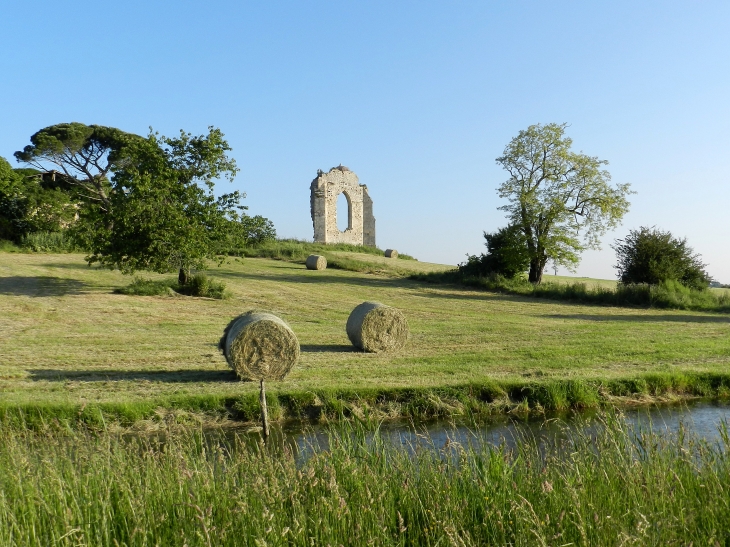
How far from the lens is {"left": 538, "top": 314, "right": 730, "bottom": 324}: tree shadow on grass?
24688 millimetres

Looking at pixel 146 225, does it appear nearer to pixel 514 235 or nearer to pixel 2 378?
pixel 2 378

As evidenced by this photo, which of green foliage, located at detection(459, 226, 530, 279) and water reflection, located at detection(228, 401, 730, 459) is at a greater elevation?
green foliage, located at detection(459, 226, 530, 279)

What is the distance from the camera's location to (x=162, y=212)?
957 inches

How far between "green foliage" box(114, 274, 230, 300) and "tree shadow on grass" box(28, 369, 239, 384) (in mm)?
12724

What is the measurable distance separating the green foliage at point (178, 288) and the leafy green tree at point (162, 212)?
2.52 ft

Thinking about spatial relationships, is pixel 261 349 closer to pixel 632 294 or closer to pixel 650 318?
pixel 650 318

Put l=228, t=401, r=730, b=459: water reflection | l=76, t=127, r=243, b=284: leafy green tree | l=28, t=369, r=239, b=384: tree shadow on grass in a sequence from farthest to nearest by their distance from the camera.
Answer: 1. l=76, t=127, r=243, b=284: leafy green tree
2. l=28, t=369, r=239, b=384: tree shadow on grass
3. l=228, t=401, r=730, b=459: water reflection

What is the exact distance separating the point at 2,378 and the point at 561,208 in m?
28.6

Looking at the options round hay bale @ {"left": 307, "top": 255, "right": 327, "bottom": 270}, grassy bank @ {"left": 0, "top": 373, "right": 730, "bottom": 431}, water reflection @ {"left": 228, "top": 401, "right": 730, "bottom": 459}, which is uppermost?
round hay bale @ {"left": 307, "top": 255, "right": 327, "bottom": 270}

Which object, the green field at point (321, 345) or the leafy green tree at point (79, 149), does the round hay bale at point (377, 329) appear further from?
the leafy green tree at point (79, 149)

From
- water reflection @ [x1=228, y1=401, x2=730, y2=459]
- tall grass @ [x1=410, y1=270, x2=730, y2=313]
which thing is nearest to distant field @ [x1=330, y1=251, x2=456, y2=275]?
tall grass @ [x1=410, y1=270, x2=730, y2=313]

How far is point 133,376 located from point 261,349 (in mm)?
2535

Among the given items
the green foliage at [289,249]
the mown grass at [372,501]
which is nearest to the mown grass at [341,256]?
the green foliage at [289,249]

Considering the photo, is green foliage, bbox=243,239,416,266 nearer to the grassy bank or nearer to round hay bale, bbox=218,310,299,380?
round hay bale, bbox=218,310,299,380
